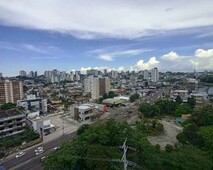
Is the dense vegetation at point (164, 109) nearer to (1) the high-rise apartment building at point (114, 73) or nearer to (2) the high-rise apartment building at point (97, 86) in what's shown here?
(2) the high-rise apartment building at point (97, 86)

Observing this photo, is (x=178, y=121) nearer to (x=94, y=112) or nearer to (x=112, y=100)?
(x=94, y=112)

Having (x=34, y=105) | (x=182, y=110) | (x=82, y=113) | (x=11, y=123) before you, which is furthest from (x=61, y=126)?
(x=182, y=110)

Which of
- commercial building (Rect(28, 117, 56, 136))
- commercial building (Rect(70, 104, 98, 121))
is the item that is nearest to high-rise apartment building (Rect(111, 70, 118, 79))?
commercial building (Rect(70, 104, 98, 121))

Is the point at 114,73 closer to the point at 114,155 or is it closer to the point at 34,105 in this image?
the point at 34,105

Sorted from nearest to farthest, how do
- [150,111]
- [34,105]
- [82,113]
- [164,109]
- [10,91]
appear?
[150,111] < [82,113] < [164,109] < [34,105] < [10,91]

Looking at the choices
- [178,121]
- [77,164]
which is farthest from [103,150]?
[178,121]

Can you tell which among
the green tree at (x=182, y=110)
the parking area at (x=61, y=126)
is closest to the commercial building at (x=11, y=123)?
the parking area at (x=61, y=126)
